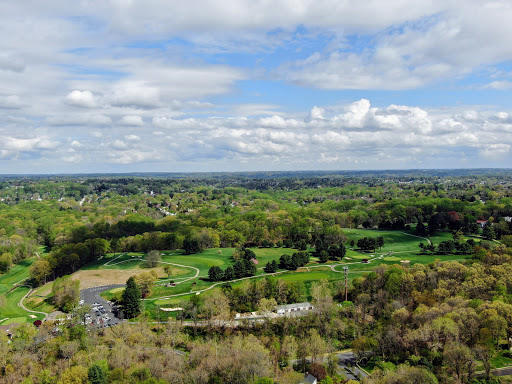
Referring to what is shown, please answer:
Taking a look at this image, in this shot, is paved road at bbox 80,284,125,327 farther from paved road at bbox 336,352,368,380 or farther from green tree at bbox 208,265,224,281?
paved road at bbox 336,352,368,380

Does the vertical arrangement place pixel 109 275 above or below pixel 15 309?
above

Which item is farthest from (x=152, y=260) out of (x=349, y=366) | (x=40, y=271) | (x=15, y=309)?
(x=349, y=366)

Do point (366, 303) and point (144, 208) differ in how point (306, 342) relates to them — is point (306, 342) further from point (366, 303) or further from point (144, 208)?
point (144, 208)

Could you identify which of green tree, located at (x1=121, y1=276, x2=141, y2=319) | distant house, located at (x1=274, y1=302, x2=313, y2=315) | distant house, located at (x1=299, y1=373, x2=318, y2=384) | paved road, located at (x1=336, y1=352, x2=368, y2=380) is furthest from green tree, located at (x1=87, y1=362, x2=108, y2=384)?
distant house, located at (x1=274, y1=302, x2=313, y2=315)

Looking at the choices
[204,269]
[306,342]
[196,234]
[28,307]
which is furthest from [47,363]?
[196,234]

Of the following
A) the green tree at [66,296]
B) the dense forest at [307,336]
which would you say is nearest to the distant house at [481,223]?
the dense forest at [307,336]

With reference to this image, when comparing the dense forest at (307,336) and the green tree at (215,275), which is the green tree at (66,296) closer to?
the dense forest at (307,336)

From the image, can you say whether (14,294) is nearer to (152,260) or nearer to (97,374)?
(152,260)
